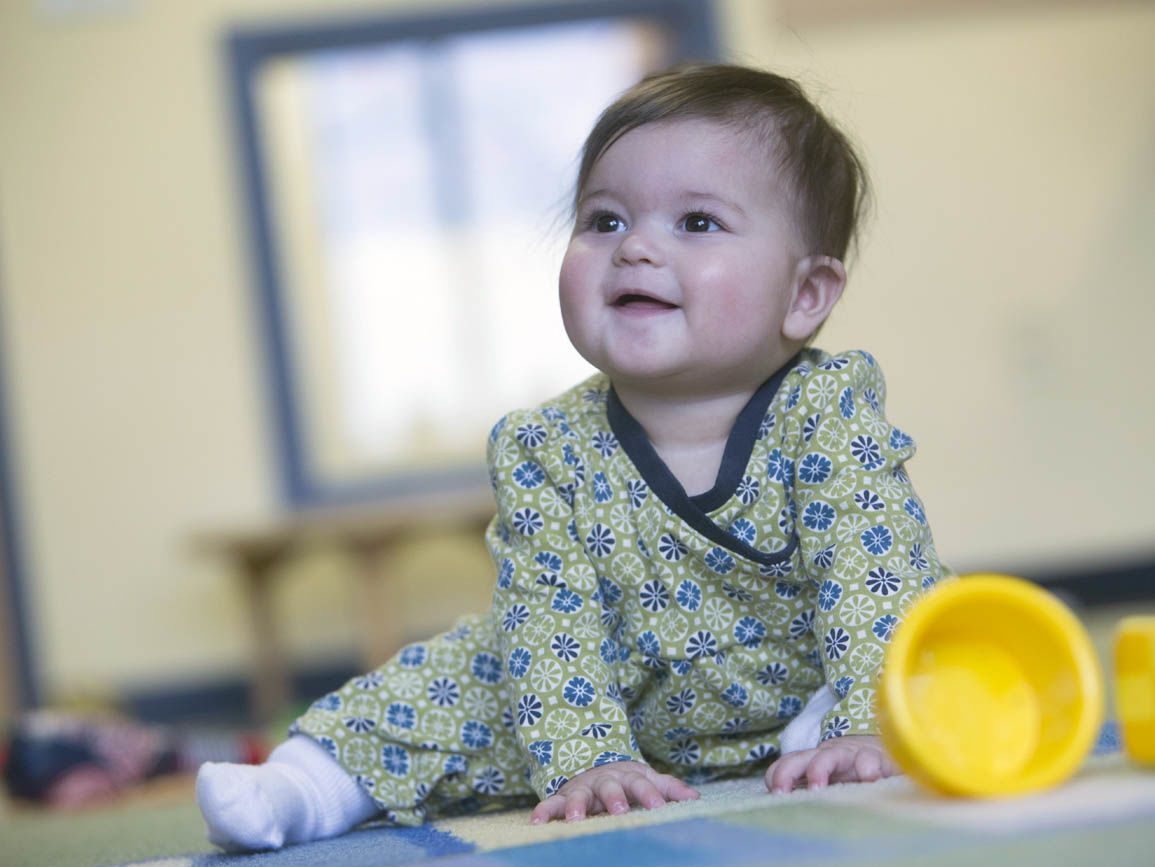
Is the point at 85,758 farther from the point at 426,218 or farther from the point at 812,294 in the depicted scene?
the point at 426,218

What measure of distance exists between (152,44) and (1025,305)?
2.39 metres

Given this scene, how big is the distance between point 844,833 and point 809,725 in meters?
0.33

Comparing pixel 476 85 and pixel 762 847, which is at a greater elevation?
pixel 476 85

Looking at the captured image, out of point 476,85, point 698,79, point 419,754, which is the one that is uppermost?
point 476,85

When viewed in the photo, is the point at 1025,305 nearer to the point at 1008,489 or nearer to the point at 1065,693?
the point at 1008,489

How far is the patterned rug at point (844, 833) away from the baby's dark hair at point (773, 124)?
0.45 metres

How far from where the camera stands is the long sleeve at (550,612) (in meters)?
0.98

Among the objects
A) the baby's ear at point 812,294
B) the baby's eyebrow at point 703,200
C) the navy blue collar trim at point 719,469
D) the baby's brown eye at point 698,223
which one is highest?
the baby's eyebrow at point 703,200

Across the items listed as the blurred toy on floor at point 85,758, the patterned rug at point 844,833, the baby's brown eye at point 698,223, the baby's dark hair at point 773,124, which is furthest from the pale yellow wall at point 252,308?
the patterned rug at point 844,833

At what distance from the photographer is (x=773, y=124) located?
1.10 meters

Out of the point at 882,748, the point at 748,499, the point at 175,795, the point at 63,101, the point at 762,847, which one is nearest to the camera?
the point at 762,847

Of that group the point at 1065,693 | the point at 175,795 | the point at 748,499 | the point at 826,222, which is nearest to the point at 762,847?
the point at 1065,693

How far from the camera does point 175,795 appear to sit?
1908 millimetres

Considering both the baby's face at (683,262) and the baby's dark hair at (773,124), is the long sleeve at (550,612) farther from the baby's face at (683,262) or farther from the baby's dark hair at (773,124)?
the baby's dark hair at (773,124)
